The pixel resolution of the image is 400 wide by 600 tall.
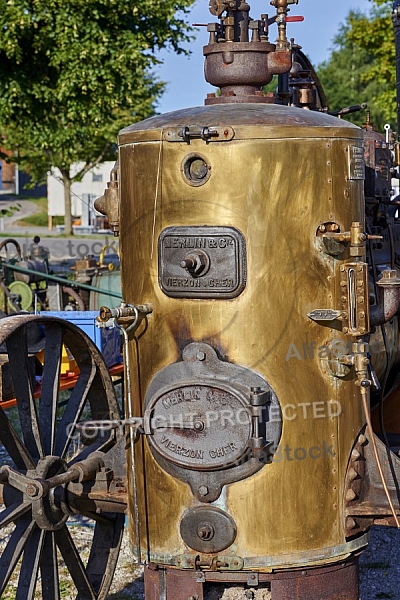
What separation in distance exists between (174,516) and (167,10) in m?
11.9

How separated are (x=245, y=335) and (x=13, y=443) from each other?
1.28 metres

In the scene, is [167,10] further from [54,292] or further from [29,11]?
[54,292]

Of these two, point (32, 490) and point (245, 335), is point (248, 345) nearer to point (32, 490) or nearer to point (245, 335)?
point (245, 335)

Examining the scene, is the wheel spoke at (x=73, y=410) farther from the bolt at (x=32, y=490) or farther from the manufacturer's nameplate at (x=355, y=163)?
the manufacturer's nameplate at (x=355, y=163)

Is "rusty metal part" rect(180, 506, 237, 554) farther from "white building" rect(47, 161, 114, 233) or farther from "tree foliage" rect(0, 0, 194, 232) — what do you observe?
"white building" rect(47, 161, 114, 233)

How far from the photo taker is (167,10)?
14531 millimetres

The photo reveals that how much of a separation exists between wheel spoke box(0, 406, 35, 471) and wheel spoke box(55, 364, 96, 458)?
260mm

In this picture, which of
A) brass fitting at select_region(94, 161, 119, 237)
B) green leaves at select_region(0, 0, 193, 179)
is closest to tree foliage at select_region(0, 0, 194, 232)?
green leaves at select_region(0, 0, 193, 179)

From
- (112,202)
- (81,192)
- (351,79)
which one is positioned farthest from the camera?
(351,79)

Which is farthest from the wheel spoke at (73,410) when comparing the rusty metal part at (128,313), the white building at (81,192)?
the white building at (81,192)

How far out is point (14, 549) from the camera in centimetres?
419

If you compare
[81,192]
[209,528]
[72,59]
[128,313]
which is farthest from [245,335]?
[81,192]

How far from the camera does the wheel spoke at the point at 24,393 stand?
14.4ft

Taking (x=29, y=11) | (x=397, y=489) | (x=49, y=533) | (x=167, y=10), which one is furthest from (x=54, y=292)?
(x=397, y=489)
